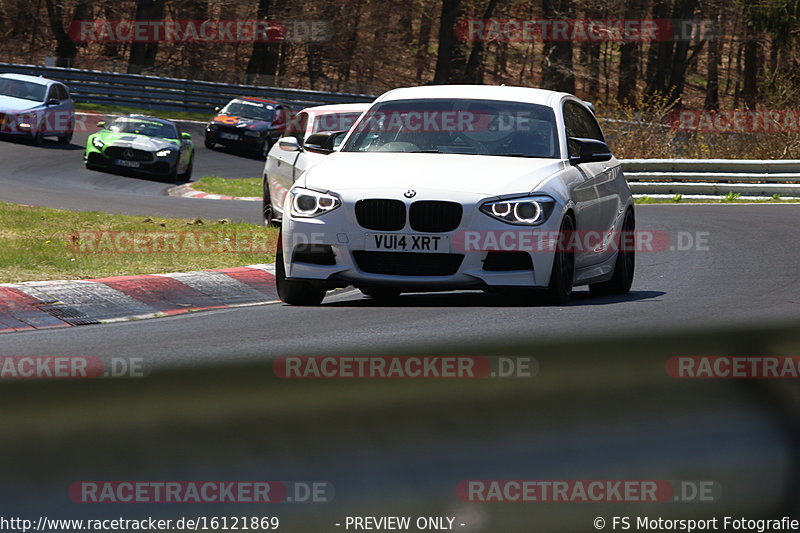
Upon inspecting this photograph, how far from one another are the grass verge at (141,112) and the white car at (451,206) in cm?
3405

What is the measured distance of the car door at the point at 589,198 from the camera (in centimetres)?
901

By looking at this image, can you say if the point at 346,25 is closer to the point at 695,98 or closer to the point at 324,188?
the point at 695,98

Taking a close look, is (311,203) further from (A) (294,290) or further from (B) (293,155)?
(B) (293,155)

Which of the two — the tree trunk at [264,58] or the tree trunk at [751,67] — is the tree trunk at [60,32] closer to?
the tree trunk at [264,58]

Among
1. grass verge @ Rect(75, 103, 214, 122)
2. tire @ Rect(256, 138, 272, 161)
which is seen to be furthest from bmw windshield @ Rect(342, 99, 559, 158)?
grass verge @ Rect(75, 103, 214, 122)

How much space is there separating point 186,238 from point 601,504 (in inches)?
421

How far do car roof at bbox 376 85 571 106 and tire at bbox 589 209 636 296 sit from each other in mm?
1308

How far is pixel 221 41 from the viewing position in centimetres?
6538

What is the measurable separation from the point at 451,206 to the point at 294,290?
142cm

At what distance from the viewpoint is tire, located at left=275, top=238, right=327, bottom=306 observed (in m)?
8.84

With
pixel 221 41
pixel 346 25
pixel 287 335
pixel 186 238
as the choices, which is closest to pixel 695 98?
pixel 346 25

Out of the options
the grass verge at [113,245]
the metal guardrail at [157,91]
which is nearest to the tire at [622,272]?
the grass verge at [113,245]

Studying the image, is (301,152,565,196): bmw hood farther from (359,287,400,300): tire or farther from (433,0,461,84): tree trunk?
(433,0,461,84): tree trunk

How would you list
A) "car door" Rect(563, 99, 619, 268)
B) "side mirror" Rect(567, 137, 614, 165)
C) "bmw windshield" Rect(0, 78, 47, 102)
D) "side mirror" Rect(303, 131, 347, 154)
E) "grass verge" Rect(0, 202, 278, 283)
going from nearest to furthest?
"car door" Rect(563, 99, 619, 268)
"side mirror" Rect(567, 137, 614, 165)
"side mirror" Rect(303, 131, 347, 154)
"grass verge" Rect(0, 202, 278, 283)
"bmw windshield" Rect(0, 78, 47, 102)
